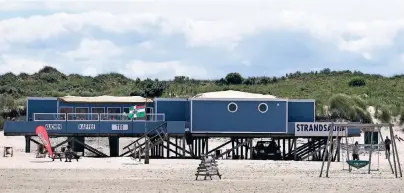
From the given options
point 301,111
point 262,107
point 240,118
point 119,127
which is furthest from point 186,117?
point 301,111

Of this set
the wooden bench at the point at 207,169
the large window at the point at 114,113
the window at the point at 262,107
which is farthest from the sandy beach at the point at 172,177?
the window at the point at 262,107

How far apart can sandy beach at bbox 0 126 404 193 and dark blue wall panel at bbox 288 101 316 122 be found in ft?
19.0

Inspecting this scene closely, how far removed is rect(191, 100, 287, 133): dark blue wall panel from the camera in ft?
171

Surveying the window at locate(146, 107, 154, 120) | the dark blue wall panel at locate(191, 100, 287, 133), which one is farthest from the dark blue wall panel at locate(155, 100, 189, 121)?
the dark blue wall panel at locate(191, 100, 287, 133)

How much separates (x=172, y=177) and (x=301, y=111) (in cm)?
1911

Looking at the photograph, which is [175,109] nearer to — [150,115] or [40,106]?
[150,115]

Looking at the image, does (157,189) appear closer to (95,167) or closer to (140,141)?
(95,167)

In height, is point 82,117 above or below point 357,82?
below

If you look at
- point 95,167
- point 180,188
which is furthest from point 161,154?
point 180,188

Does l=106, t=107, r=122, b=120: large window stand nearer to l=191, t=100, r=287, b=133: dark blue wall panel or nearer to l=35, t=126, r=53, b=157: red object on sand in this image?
l=191, t=100, r=287, b=133: dark blue wall panel

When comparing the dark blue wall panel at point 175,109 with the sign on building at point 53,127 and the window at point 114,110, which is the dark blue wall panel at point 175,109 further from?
the sign on building at point 53,127

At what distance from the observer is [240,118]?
5231 cm

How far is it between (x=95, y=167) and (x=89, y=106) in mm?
12148

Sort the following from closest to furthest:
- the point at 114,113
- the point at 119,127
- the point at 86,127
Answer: the point at 86,127
the point at 119,127
the point at 114,113
